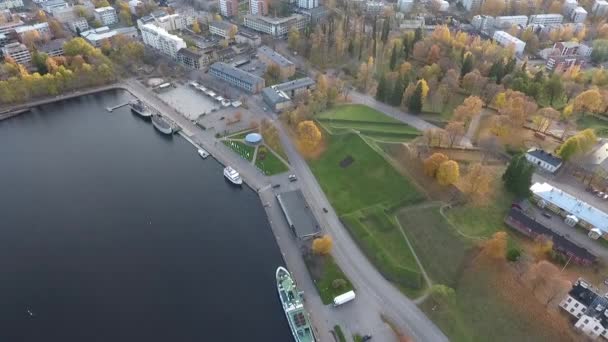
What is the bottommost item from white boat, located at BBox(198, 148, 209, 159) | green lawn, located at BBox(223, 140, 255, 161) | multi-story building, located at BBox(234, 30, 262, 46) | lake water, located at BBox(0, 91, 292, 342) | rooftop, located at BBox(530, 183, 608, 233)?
lake water, located at BBox(0, 91, 292, 342)

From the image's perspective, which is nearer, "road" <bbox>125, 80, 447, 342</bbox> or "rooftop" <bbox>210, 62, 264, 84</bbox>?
"road" <bbox>125, 80, 447, 342</bbox>

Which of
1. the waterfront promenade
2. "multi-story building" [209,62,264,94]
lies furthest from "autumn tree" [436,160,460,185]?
"multi-story building" [209,62,264,94]

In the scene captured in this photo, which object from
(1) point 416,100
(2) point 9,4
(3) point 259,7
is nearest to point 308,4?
(3) point 259,7

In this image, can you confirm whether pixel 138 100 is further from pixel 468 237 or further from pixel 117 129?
pixel 468 237

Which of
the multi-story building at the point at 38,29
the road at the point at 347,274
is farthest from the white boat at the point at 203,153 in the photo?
the multi-story building at the point at 38,29

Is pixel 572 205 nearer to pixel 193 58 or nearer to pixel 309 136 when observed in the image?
pixel 309 136

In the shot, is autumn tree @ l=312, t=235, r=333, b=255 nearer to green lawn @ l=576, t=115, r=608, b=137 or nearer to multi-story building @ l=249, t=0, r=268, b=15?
green lawn @ l=576, t=115, r=608, b=137

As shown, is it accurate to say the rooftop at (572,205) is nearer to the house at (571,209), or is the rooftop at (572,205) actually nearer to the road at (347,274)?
the house at (571,209)
